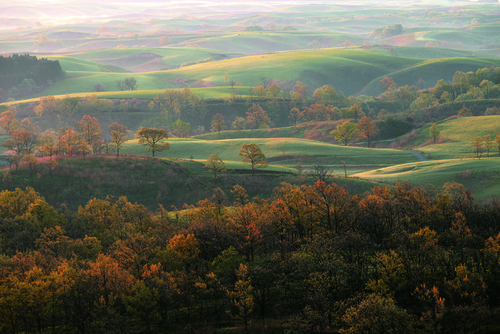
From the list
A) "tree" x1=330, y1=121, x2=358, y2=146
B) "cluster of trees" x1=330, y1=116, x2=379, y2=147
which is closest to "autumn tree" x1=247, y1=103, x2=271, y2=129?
"tree" x1=330, y1=121, x2=358, y2=146

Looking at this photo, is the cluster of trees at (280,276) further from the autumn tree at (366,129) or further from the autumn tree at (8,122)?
the autumn tree at (8,122)

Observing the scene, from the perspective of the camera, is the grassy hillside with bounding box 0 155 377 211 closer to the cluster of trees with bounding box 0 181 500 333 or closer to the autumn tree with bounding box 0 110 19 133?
the cluster of trees with bounding box 0 181 500 333

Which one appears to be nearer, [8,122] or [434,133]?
[434,133]

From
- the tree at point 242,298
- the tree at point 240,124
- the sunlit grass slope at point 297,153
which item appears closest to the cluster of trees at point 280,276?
the tree at point 242,298

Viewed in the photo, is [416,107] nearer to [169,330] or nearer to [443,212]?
[443,212]

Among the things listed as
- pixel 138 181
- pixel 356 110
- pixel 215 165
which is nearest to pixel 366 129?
pixel 356 110

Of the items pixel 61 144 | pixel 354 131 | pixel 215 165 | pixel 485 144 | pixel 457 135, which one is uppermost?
pixel 61 144

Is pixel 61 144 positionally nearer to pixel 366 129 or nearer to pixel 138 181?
pixel 138 181
